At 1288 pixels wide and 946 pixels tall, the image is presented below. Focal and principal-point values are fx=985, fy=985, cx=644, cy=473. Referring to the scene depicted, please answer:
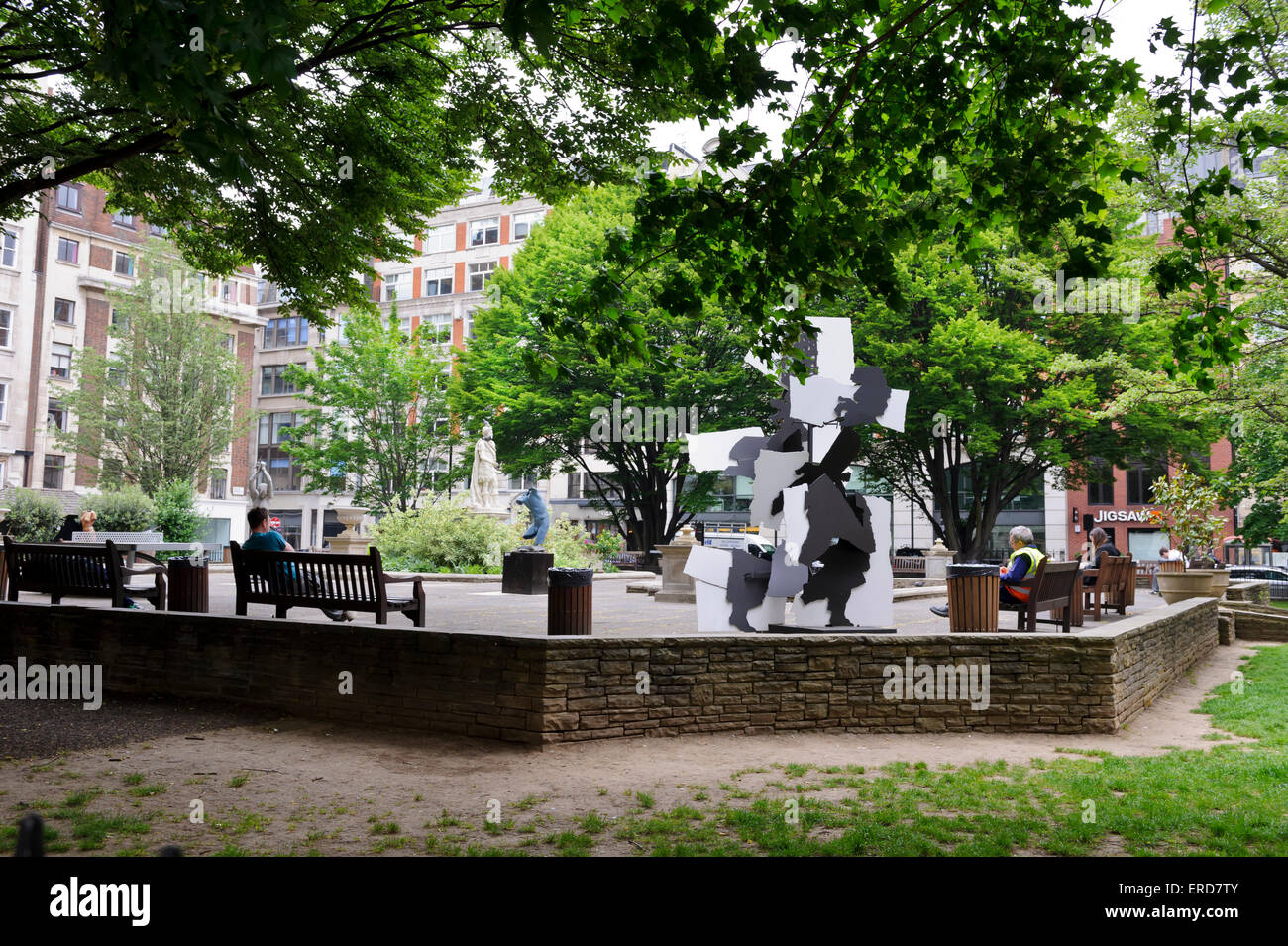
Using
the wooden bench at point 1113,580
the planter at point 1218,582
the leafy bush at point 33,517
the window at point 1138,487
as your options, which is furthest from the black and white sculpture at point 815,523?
the window at point 1138,487

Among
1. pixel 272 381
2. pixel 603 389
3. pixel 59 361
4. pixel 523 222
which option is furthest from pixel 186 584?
pixel 272 381

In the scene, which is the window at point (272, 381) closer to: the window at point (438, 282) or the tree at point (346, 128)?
the window at point (438, 282)

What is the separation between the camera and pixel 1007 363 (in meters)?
28.6

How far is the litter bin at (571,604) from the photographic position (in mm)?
8961

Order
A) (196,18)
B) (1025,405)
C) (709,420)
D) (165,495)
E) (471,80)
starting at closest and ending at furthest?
(196,18)
(471,80)
(1025,405)
(709,420)
(165,495)

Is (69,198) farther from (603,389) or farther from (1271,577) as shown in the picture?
(1271,577)

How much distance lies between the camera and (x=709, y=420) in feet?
106

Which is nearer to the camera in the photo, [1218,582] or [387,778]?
[387,778]

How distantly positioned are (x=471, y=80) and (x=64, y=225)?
4528 cm

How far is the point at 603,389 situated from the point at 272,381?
38.1 metres

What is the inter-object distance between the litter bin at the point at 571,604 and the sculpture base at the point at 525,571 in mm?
9437
